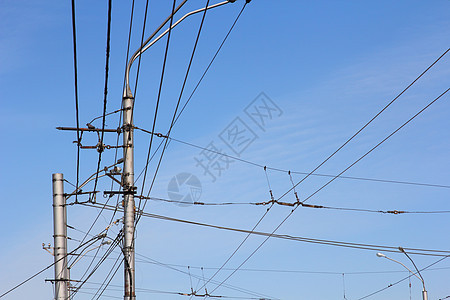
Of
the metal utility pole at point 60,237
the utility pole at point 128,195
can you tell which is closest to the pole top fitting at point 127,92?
the utility pole at point 128,195

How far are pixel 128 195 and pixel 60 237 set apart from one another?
4.92 meters

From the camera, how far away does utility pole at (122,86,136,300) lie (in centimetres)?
1745

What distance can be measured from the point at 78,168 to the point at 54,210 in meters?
2.74

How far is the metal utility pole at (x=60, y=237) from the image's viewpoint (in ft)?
71.2

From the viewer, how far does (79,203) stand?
2297 centimetres

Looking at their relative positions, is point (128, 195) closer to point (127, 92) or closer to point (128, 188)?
point (128, 188)

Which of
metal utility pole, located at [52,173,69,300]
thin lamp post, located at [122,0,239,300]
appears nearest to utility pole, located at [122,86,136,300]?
thin lamp post, located at [122,0,239,300]

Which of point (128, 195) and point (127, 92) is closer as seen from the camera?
point (128, 195)

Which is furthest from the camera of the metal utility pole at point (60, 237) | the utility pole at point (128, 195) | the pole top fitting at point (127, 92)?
the metal utility pole at point (60, 237)

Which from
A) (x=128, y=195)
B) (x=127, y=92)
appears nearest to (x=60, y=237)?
(x=128, y=195)

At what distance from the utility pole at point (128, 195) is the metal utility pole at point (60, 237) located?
4736 mm

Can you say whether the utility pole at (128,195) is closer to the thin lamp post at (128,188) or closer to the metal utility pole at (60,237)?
the thin lamp post at (128,188)

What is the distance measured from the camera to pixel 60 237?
72.1 feet

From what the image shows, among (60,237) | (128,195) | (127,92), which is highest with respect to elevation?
(127,92)
